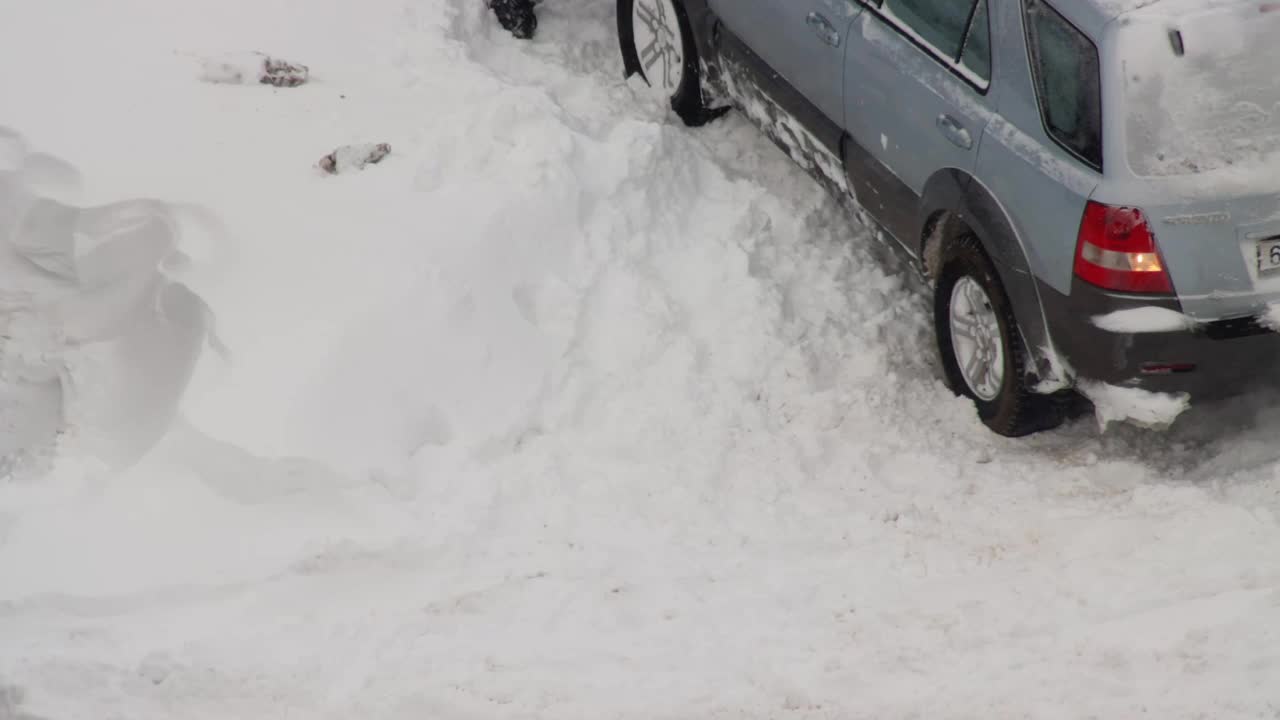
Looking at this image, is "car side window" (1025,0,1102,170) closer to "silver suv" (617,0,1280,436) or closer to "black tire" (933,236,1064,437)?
"silver suv" (617,0,1280,436)

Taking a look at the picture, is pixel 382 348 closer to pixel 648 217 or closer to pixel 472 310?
pixel 472 310

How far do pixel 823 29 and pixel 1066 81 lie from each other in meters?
1.38

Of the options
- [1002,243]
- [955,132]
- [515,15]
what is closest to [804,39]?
[955,132]

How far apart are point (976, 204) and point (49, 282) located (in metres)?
3.82

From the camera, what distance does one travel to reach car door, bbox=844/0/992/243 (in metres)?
4.98

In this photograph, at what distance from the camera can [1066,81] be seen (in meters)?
4.55

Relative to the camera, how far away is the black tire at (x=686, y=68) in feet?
22.2

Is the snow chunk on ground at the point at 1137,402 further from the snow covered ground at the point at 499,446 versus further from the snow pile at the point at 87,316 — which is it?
the snow pile at the point at 87,316

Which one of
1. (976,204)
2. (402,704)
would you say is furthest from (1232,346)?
(402,704)

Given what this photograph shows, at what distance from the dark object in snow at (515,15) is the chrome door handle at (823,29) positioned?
6.59 ft

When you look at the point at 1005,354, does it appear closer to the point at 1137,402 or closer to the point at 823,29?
the point at 1137,402

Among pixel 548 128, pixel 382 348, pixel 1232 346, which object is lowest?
pixel 382 348

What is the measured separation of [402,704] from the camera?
4.36m

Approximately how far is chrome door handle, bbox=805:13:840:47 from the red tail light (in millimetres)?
1556
